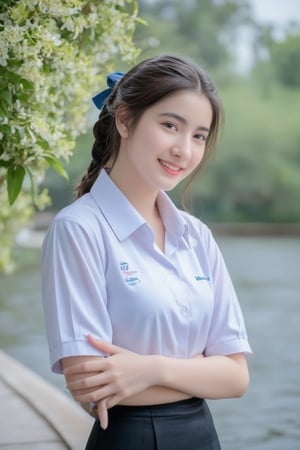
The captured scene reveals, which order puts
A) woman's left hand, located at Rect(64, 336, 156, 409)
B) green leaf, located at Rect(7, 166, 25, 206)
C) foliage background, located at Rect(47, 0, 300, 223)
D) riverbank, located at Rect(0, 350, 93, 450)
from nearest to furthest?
woman's left hand, located at Rect(64, 336, 156, 409) < green leaf, located at Rect(7, 166, 25, 206) < riverbank, located at Rect(0, 350, 93, 450) < foliage background, located at Rect(47, 0, 300, 223)

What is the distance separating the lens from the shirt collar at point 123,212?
1.60 metres

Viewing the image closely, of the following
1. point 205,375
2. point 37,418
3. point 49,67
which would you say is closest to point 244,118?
point 37,418

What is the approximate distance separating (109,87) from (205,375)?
60cm

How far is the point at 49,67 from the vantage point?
242 centimetres

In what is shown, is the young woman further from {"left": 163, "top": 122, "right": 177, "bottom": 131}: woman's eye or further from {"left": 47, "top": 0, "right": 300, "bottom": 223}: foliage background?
{"left": 47, "top": 0, "right": 300, "bottom": 223}: foliage background

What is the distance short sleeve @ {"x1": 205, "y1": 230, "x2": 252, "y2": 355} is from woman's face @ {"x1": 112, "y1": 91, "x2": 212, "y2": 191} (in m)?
0.18

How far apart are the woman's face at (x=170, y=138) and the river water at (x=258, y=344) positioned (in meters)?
2.80

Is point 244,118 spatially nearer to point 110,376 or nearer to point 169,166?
point 169,166

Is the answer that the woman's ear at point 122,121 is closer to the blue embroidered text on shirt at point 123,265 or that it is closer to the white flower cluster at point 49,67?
the blue embroidered text on shirt at point 123,265

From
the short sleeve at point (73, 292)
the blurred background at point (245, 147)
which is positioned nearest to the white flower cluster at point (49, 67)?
the short sleeve at point (73, 292)

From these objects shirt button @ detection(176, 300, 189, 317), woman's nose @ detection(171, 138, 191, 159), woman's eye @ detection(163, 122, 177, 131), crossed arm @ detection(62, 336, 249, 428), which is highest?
woman's eye @ detection(163, 122, 177, 131)

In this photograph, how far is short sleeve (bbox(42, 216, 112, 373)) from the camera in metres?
1.51

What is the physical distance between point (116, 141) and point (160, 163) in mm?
135

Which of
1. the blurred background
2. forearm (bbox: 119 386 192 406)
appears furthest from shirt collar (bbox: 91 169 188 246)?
the blurred background
